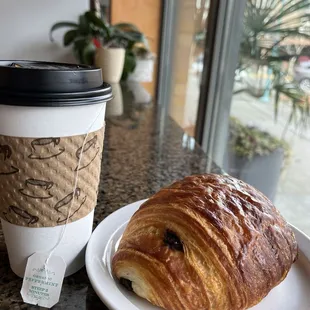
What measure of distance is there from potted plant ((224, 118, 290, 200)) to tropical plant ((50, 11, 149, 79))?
772 mm

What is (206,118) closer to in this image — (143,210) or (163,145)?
(163,145)

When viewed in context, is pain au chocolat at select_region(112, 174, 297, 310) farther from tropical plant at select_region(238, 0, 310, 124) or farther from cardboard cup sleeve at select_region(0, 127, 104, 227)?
tropical plant at select_region(238, 0, 310, 124)

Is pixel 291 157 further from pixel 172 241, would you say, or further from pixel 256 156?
pixel 172 241

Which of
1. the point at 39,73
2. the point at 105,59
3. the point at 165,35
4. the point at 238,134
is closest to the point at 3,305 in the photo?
the point at 39,73

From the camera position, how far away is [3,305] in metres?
0.42

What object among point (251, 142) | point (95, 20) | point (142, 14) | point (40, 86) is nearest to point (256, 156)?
point (251, 142)

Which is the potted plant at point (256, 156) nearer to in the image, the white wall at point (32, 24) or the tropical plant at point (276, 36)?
the tropical plant at point (276, 36)

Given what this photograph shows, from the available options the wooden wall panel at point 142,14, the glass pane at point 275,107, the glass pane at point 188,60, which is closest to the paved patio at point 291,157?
the glass pane at point 275,107

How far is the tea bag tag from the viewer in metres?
0.42

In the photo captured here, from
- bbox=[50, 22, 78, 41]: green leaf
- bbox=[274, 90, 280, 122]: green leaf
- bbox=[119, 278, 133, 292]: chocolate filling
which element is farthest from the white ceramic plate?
bbox=[50, 22, 78, 41]: green leaf

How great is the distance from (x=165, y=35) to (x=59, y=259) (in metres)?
2.56

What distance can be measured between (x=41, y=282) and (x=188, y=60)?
210cm

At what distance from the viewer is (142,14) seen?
9.00 feet

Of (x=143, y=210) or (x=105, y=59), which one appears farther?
(x=105, y=59)
